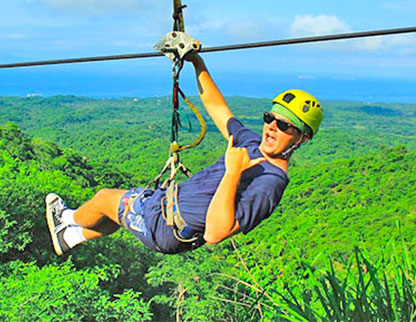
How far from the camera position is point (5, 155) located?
1097 cm

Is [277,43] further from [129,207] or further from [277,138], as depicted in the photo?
[129,207]

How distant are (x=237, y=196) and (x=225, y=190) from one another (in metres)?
0.12

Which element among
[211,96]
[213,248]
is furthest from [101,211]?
[213,248]

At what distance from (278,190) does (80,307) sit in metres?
5.30

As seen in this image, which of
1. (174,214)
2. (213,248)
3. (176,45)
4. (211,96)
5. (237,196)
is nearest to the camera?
(237,196)

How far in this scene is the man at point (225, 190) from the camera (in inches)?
69.9

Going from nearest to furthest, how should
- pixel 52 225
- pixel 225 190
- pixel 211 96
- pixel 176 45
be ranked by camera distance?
1. pixel 225 190
2. pixel 176 45
3. pixel 211 96
4. pixel 52 225

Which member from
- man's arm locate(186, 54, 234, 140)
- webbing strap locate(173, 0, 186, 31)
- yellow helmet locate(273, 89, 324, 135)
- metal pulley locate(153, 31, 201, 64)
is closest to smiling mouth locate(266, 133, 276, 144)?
yellow helmet locate(273, 89, 324, 135)

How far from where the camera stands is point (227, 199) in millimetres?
1732

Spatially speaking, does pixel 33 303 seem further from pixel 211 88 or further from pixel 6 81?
pixel 6 81

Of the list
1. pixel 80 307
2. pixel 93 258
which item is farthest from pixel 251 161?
pixel 93 258

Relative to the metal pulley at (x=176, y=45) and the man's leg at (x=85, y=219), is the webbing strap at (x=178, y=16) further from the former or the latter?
the man's leg at (x=85, y=219)

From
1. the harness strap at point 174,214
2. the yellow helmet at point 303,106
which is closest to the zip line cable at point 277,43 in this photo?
the yellow helmet at point 303,106

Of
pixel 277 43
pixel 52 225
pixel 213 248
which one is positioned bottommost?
pixel 213 248
